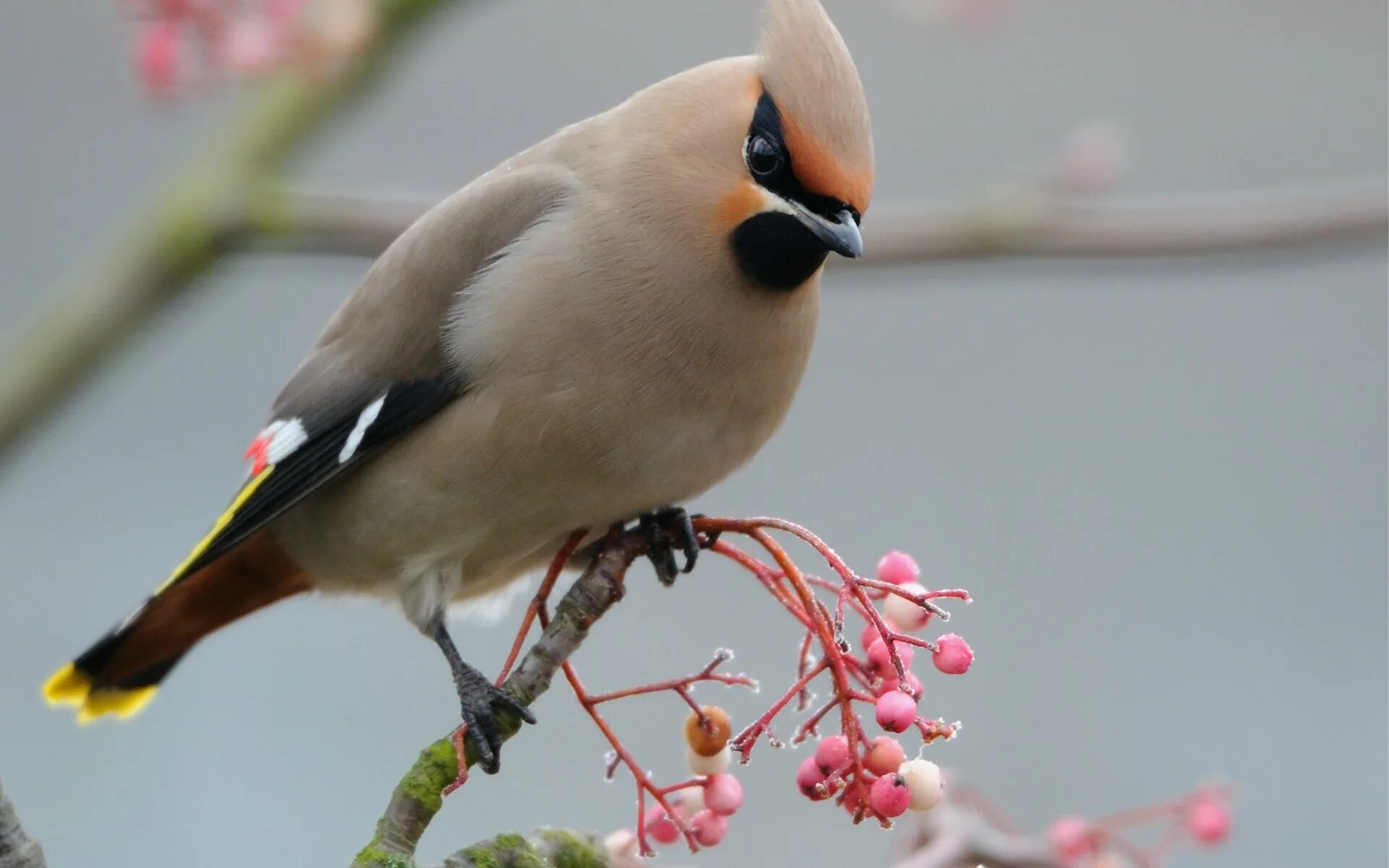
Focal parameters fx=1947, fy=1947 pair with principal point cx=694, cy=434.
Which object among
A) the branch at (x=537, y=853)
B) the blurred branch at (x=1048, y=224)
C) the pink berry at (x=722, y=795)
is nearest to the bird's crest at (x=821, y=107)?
the blurred branch at (x=1048, y=224)

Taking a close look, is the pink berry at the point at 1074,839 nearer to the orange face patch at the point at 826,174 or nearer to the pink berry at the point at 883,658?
the pink berry at the point at 883,658

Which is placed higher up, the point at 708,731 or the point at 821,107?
the point at 821,107

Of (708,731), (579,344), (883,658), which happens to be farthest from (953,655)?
(579,344)

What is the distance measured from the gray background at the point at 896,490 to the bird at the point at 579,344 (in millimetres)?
761

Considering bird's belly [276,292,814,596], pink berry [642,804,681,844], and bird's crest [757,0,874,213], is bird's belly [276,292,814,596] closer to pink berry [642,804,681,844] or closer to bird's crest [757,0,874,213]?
bird's crest [757,0,874,213]

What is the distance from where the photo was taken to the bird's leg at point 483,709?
2.09 m

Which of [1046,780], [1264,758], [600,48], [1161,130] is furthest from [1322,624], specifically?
[600,48]

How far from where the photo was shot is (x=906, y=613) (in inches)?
83.0

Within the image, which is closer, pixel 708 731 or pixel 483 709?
Answer: pixel 708 731

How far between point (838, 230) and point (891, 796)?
888 mm

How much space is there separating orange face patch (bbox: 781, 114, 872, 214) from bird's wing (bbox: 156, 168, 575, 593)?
498mm

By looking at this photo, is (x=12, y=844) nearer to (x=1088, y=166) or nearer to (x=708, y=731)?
(x=708, y=731)

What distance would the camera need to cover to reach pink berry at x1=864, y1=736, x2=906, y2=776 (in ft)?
6.42

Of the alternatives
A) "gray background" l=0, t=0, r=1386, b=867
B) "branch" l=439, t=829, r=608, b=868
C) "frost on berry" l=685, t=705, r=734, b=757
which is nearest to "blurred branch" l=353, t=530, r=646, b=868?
"branch" l=439, t=829, r=608, b=868
